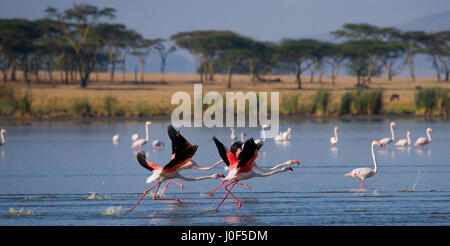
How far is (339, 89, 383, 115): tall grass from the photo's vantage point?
1462 inches

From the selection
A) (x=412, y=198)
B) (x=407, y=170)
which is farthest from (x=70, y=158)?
(x=412, y=198)

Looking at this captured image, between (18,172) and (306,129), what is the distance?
15775 mm

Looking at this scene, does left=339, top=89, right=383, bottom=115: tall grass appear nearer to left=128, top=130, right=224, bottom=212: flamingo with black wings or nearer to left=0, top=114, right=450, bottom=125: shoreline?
left=0, top=114, right=450, bottom=125: shoreline

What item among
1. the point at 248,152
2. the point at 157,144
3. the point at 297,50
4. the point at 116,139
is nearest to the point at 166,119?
the point at 116,139

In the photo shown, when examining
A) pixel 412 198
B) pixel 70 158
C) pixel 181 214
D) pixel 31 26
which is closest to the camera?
pixel 181 214

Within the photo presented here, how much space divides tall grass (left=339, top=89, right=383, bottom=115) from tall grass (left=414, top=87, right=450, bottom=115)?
183 centimetres

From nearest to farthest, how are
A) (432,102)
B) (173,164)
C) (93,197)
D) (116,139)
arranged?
(173,164), (93,197), (116,139), (432,102)

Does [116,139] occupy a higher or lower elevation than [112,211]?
lower

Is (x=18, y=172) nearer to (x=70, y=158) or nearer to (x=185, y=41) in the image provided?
(x=70, y=158)

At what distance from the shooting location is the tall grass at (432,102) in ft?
120

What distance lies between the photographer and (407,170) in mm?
17703

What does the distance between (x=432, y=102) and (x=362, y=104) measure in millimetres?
3251

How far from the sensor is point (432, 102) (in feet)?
121

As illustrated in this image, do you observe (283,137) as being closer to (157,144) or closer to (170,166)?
(157,144)
